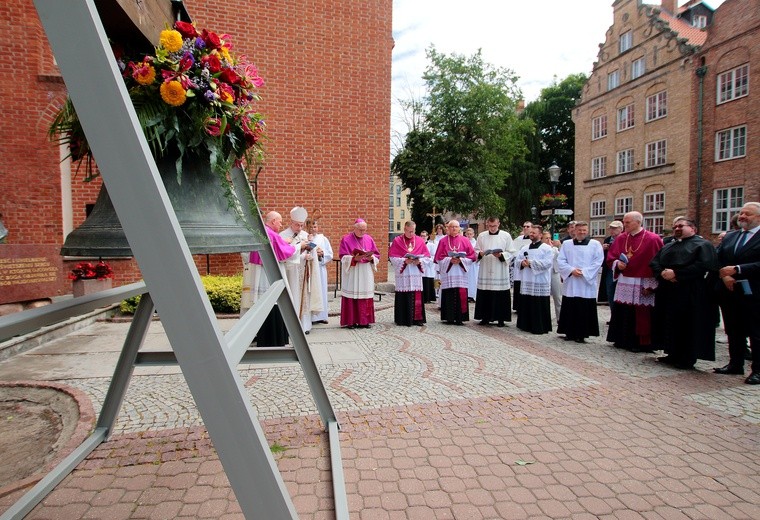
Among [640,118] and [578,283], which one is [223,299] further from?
[640,118]

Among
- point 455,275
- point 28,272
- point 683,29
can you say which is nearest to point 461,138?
point 683,29

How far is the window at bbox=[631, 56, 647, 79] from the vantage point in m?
29.3

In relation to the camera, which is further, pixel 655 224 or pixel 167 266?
pixel 655 224

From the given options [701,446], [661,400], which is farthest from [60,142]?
[661,400]

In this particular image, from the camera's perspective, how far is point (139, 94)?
5.82 feet

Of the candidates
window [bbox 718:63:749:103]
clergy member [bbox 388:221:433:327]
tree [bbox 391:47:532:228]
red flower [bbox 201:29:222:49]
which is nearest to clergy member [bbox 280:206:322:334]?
clergy member [bbox 388:221:433:327]

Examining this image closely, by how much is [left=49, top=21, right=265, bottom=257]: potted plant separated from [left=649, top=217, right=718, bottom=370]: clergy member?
18.8 feet

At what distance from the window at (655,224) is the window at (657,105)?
6401 millimetres

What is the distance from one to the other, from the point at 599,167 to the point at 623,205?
12.7ft

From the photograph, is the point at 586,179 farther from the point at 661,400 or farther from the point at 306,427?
the point at 306,427

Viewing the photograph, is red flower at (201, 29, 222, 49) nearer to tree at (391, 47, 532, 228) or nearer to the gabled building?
tree at (391, 47, 532, 228)

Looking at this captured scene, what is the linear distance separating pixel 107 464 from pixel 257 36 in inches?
415

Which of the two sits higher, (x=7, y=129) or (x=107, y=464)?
(x=7, y=129)

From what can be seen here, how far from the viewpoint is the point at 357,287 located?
26.1 ft
